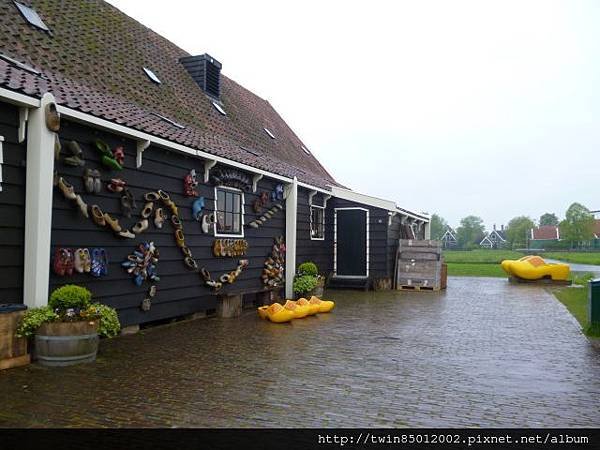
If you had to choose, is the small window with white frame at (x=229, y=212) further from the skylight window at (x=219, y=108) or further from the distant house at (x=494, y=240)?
the distant house at (x=494, y=240)

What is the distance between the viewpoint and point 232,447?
3.64m

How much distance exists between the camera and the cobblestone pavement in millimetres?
4258

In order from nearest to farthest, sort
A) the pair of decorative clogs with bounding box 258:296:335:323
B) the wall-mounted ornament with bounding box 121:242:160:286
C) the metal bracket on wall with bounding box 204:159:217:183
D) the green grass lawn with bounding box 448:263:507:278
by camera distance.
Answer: the wall-mounted ornament with bounding box 121:242:160:286, the pair of decorative clogs with bounding box 258:296:335:323, the metal bracket on wall with bounding box 204:159:217:183, the green grass lawn with bounding box 448:263:507:278

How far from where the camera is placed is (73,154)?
6.88 m

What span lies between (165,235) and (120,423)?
16.5 ft

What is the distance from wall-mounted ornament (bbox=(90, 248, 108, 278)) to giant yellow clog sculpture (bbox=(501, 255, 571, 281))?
15878 millimetres

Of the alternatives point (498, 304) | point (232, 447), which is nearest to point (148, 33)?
point (498, 304)

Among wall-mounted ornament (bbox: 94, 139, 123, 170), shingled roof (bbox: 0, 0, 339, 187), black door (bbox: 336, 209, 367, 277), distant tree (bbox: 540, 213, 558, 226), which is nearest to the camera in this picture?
wall-mounted ornament (bbox: 94, 139, 123, 170)

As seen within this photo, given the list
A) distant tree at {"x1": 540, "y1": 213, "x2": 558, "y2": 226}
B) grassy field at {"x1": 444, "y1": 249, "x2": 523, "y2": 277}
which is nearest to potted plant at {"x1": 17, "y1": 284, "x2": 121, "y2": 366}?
grassy field at {"x1": 444, "y1": 249, "x2": 523, "y2": 277}

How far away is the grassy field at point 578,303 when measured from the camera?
8.23 meters

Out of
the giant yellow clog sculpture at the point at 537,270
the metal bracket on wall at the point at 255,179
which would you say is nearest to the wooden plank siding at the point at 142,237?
the metal bracket on wall at the point at 255,179

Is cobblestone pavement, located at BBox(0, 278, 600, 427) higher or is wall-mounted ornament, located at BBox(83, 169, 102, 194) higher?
wall-mounted ornament, located at BBox(83, 169, 102, 194)

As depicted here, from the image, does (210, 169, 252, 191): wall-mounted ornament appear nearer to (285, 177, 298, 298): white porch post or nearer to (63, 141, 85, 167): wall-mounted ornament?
(285, 177, 298, 298): white porch post

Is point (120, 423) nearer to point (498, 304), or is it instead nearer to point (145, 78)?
point (145, 78)
